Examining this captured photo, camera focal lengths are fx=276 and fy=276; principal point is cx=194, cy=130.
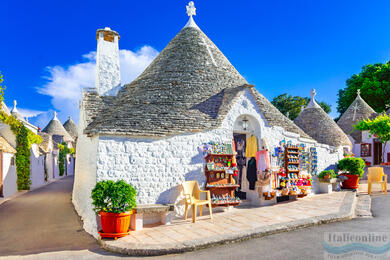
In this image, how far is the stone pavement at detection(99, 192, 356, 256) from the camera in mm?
5523

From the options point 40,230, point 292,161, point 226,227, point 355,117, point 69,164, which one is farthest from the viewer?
point 69,164

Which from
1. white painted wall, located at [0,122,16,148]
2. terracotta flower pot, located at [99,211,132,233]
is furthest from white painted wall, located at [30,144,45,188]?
terracotta flower pot, located at [99,211,132,233]

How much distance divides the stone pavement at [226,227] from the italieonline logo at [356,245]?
3.51 ft

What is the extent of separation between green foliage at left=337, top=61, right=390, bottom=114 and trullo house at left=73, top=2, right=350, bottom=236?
23.6m

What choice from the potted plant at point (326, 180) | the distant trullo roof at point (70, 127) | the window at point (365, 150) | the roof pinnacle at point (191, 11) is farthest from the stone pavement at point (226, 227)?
the distant trullo roof at point (70, 127)

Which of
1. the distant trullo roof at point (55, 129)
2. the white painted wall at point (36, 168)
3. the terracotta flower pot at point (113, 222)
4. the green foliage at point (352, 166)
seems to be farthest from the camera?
the distant trullo roof at point (55, 129)

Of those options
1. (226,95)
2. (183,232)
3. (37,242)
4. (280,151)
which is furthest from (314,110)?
(37,242)

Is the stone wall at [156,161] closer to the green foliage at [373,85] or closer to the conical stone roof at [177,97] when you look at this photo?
the conical stone roof at [177,97]

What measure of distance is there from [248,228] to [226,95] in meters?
4.65

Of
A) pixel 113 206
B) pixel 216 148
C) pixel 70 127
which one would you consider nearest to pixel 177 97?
pixel 216 148

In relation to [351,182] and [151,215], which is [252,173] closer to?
[151,215]

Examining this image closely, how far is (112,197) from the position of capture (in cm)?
611

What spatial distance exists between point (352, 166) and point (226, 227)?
939 centimetres

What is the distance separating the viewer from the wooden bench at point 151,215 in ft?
21.9
